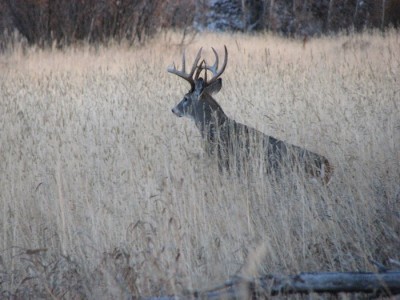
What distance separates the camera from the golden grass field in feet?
14.1

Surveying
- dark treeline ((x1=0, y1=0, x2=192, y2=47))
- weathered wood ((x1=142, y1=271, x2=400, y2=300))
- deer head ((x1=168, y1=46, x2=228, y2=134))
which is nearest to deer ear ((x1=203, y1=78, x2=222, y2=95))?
deer head ((x1=168, y1=46, x2=228, y2=134))

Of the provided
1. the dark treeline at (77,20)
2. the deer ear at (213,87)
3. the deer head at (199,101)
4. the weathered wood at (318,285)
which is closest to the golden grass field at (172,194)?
the weathered wood at (318,285)

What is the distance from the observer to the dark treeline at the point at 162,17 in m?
14.5

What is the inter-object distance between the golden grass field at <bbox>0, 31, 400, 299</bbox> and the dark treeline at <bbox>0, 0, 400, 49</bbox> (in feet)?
16.7

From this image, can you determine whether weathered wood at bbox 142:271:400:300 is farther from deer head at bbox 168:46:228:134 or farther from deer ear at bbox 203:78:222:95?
deer ear at bbox 203:78:222:95

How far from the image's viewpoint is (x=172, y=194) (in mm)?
5176

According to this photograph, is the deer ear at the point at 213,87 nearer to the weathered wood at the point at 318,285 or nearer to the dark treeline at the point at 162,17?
the weathered wood at the point at 318,285

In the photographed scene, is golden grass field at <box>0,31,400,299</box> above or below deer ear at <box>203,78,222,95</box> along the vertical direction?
below

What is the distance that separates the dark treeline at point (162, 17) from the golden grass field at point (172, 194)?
5.08m

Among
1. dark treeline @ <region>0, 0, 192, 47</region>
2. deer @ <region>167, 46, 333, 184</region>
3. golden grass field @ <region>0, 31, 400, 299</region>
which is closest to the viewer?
golden grass field @ <region>0, 31, 400, 299</region>

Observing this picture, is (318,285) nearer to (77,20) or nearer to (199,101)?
(199,101)

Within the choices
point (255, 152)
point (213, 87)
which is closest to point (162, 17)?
point (213, 87)

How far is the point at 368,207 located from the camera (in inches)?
192

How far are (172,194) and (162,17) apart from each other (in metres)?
11.2
